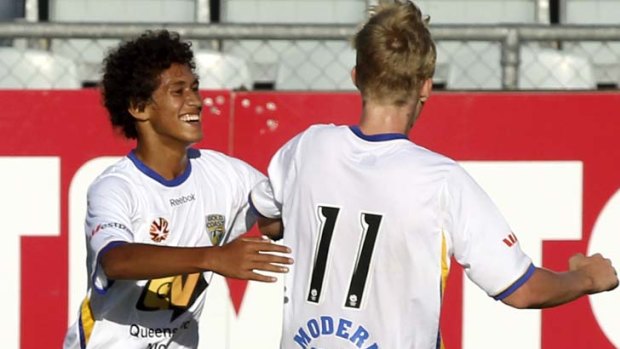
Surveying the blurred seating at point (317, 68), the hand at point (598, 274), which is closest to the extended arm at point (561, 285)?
the hand at point (598, 274)

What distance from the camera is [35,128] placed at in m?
5.56

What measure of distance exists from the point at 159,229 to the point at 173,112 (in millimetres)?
410

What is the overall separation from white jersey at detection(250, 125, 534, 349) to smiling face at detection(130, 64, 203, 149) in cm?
98

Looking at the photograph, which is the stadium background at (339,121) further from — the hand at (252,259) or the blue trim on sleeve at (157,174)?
the hand at (252,259)

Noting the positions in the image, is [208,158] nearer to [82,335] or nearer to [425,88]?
[82,335]

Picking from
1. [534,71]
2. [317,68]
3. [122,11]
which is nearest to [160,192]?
[317,68]

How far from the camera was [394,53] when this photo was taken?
312 centimetres

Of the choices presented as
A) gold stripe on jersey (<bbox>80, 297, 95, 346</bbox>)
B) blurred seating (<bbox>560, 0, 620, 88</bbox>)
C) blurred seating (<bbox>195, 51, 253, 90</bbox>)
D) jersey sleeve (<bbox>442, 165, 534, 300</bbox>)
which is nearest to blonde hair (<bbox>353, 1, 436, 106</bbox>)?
jersey sleeve (<bbox>442, 165, 534, 300</bbox>)

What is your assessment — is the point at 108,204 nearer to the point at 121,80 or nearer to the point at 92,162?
the point at 121,80

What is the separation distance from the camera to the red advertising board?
553cm

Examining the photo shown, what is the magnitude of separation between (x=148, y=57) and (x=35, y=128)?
1456mm

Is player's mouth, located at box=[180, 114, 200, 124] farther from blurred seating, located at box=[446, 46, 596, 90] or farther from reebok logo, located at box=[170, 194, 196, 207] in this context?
blurred seating, located at box=[446, 46, 596, 90]

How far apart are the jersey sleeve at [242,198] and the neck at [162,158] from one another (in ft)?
0.75

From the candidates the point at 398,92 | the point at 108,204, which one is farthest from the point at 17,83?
the point at 398,92
